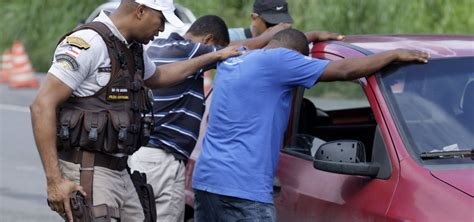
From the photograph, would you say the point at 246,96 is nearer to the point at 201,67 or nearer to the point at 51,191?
the point at 201,67

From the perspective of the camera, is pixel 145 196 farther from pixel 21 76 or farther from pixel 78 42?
pixel 21 76

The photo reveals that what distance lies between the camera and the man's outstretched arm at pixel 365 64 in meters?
4.79

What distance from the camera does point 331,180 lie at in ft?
15.9

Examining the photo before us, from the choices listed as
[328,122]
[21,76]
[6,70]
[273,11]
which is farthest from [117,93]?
[6,70]

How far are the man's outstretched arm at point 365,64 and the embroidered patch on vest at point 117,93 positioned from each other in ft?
2.84

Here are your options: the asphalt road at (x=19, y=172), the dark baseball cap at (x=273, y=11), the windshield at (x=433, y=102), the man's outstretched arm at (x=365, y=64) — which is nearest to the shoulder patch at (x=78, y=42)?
the man's outstretched arm at (x=365, y=64)

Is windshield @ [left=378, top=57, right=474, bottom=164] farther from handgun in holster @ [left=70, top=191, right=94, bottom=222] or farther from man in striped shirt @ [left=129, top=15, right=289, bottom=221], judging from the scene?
handgun in holster @ [left=70, top=191, right=94, bottom=222]

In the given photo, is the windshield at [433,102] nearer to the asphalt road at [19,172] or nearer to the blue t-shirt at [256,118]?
the blue t-shirt at [256,118]

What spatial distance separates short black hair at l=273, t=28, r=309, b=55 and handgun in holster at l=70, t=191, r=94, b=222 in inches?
45.4

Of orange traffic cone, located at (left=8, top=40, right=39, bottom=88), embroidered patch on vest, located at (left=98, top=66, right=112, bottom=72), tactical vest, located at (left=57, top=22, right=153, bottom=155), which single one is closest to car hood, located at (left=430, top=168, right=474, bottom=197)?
tactical vest, located at (left=57, top=22, right=153, bottom=155)

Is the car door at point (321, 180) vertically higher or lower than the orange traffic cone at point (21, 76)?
higher

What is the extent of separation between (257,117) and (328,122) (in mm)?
1725

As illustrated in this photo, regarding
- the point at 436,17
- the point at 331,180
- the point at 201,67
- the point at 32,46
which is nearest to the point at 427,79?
the point at 331,180

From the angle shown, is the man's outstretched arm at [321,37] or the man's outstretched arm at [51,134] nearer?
the man's outstretched arm at [51,134]
